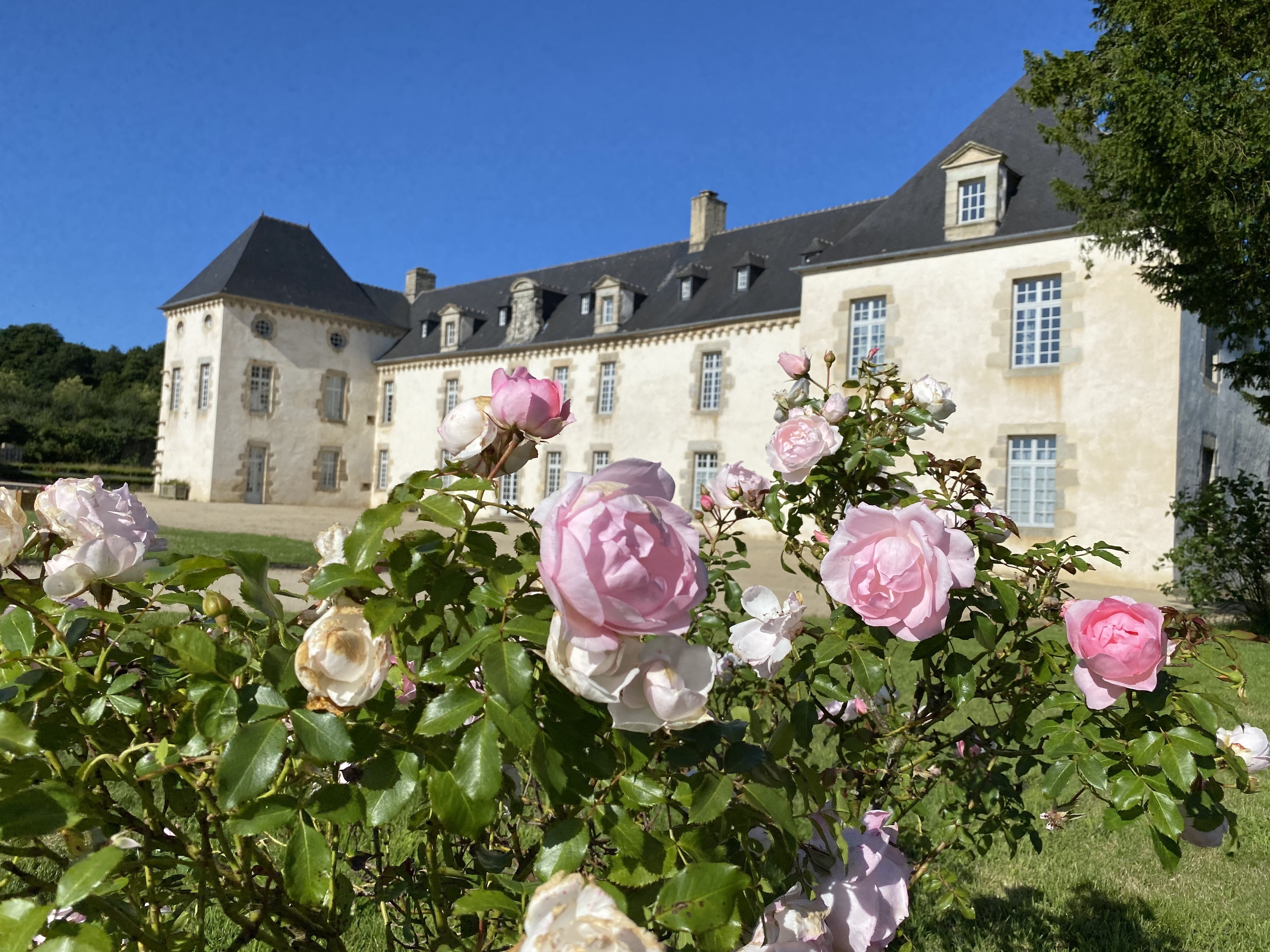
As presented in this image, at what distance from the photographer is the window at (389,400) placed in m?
30.4

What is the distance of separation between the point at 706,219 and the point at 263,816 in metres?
25.7

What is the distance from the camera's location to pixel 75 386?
4612 cm

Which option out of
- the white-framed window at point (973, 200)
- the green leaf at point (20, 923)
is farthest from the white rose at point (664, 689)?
the white-framed window at point (973, 200)

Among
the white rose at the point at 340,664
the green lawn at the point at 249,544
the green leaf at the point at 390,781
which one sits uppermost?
the white rose at the point at 340,664

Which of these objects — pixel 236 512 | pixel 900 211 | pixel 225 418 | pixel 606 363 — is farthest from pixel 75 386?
pixel 900 211

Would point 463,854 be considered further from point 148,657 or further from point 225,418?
point 225,418

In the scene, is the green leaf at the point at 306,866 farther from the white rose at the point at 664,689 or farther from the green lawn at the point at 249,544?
the green lawn at the point at 249,544

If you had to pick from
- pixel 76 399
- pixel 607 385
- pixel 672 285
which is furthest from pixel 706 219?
pixel 76 399

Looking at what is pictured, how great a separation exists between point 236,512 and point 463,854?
24.0 metres

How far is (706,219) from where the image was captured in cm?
2531

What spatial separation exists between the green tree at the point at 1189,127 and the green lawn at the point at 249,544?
10.1 metres

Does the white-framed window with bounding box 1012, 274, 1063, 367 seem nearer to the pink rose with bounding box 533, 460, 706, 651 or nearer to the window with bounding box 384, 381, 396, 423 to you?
the pink rose with bounding box 533, 460, 706, 651

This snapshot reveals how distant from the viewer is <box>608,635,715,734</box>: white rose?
0.78 m

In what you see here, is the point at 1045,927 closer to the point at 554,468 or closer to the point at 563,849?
the point at 563,849
